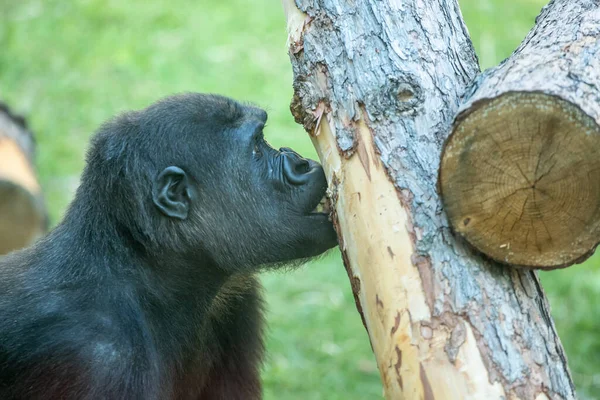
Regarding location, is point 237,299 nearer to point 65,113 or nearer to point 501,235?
→ point 501,235

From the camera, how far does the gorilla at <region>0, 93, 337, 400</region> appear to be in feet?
13.4

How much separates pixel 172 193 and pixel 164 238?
0.24m

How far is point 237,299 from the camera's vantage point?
498 centimetres

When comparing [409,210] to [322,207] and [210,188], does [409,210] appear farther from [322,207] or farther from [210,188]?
[210,188]

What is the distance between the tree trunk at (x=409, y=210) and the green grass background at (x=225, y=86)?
13.2 feet

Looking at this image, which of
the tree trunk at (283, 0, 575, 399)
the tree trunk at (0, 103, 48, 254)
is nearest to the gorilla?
the tree trunk at (283, 0, 575, 399)

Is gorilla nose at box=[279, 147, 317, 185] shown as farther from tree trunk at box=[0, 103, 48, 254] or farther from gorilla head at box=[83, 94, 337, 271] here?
tree trunk at box=[0, 103, 48, 254]

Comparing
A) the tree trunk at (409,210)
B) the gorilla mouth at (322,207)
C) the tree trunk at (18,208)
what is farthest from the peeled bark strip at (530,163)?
the tree trunk at (18,208)

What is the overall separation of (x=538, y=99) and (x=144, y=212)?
2.16m

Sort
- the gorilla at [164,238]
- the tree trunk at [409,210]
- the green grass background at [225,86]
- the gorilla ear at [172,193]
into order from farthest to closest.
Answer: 1. the green grass background at [225,86]
2. the gorilla ear at [172,193]
3. the gorilla at [164,238]
4. the tree trunk at [409,210]

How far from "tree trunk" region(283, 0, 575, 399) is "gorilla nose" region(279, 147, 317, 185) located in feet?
1.65

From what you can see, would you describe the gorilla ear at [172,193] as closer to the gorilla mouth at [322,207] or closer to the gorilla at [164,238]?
the gorilla at [164,238]

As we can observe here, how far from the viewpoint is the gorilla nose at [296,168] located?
4.35 meters

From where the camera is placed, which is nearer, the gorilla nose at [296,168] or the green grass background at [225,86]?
the gorilla nose at [296,168]
